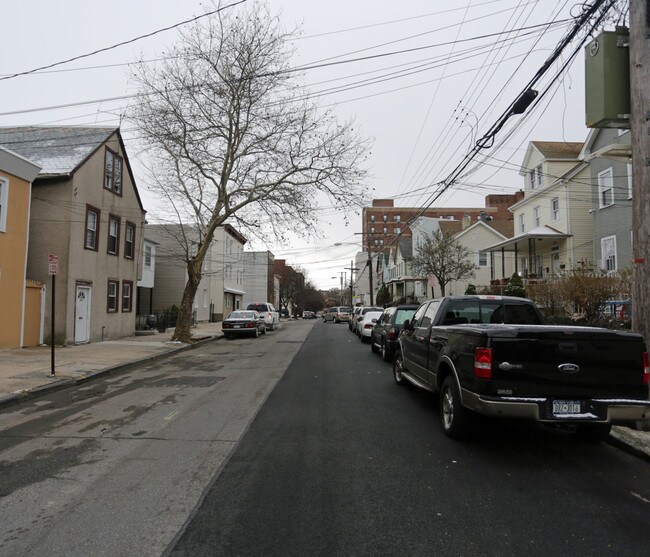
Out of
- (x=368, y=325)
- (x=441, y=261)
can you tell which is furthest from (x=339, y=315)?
(x=368, y=325)

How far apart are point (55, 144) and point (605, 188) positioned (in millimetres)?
23639

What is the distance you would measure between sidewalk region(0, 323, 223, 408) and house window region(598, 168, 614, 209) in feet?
63.1

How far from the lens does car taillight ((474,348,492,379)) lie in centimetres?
510

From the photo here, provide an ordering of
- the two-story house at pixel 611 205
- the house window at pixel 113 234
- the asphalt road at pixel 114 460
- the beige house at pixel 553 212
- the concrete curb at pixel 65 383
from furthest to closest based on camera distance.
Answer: the beige house at pixel 553 212 < the house window at pixel 113 234 < the two-story house at pixel 611 205 < the concrete curb at pixel 65 383 < the asphalt road at pixel 114 460

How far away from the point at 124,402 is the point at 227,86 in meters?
14.2

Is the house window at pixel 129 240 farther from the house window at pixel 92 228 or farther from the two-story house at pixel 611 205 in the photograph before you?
the two-story house at pixel 611 205

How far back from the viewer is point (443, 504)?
4.07 meters

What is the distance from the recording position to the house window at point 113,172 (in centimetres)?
2026

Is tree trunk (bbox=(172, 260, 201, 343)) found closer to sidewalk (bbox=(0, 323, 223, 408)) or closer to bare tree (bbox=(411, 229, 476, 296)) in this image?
sidewalk (bbox=(0, 323, 223, 408))

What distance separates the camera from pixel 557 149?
2748 cm

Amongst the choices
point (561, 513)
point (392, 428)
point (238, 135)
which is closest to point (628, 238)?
point (238, 135)

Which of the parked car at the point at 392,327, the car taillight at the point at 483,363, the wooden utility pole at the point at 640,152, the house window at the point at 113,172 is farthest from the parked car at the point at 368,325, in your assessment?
the car taillight at the point at 483,363

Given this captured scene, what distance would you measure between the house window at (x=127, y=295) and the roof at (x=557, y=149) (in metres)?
23.1

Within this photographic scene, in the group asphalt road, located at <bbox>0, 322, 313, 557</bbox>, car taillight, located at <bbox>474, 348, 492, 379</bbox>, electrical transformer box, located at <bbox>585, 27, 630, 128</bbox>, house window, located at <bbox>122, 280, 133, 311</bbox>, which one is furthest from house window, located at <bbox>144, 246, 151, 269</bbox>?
car taillight, located at <bbox>474, 348, 492, 379</bbox>
